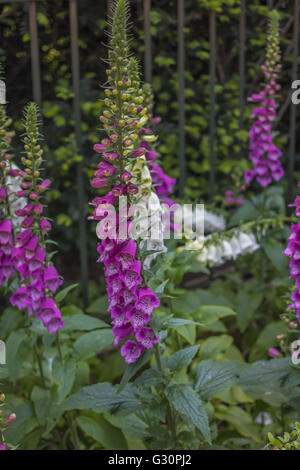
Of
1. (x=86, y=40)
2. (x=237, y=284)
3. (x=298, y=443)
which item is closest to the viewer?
(x=298, y=443)

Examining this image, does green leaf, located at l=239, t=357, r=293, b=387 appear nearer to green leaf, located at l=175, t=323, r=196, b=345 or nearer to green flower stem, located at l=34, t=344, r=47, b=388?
green leaf, located at l=175, t=323, r=196, b=345

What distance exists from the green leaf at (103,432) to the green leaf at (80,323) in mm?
330

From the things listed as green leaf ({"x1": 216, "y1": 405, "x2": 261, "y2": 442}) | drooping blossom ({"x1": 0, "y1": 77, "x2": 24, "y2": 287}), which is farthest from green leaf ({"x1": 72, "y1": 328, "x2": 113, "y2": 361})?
green leaf ({"x1": 216, "y1": 405, "x2": 261, "y2": 442})

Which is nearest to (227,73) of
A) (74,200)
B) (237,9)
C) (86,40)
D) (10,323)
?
(237,9)

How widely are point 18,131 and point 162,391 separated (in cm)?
207

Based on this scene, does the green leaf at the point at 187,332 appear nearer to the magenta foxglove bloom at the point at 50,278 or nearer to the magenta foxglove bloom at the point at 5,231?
the magenta foxglove bloom at the point at 50,278

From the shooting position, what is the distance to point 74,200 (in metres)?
3.53

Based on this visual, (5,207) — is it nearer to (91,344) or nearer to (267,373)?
(91,344)

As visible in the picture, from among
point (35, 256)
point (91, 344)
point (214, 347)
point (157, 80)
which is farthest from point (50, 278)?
point (157, 80)

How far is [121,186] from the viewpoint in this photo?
4.64 ft

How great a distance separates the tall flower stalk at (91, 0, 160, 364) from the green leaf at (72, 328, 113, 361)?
45 centimetres

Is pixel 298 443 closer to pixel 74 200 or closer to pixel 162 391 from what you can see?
pixel 162 391

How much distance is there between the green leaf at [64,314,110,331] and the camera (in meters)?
1.96

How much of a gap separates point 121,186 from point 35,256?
0.45m
